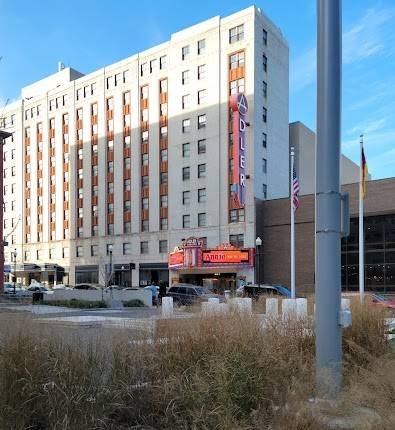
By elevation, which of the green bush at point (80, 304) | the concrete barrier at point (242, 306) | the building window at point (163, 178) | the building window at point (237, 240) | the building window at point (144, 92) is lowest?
the green bush at point (80, 304)

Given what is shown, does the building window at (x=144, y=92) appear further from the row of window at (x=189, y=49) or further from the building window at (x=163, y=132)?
the row of window at (x=189, y=49)

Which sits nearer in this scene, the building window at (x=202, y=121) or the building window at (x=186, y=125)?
the building window at (x=202, y=121)

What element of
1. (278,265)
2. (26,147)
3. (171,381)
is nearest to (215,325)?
(171,381)

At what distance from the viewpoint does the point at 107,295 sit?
37.3m

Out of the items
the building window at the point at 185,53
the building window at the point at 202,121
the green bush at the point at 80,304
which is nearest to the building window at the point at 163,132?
the building window at the point at 202,121

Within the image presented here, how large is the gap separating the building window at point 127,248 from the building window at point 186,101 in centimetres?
1814

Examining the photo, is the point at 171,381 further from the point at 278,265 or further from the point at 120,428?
the point at 278,265

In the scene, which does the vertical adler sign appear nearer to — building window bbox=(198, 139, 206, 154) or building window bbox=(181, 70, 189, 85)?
building window bbox=(198, 139, 206, 154)

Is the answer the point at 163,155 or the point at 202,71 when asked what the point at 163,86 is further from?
the point at 163,155

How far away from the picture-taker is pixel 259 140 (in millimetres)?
56625

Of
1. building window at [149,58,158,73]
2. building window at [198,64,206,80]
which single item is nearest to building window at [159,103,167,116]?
building window at [149,58,158,73]

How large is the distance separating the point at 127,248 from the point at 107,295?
3092 centimetres

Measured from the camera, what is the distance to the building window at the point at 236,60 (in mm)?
57344

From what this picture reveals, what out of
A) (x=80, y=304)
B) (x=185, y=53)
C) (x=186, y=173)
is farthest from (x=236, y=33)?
(x=80, y=304)
